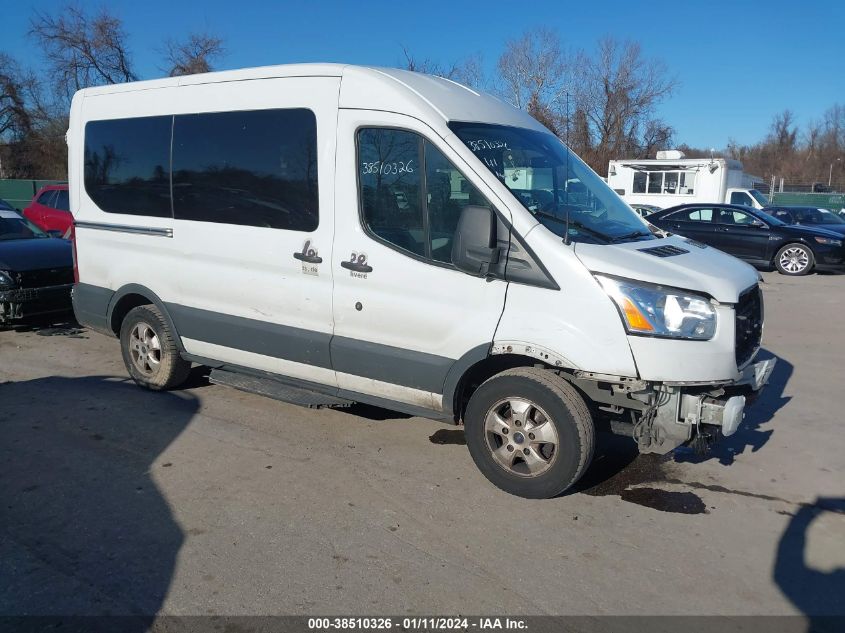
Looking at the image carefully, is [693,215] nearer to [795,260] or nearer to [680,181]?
[795,260]

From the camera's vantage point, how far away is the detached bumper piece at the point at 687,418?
3953mm

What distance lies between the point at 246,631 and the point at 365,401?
2.08 metres

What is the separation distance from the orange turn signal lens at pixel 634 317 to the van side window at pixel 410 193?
1.03 m

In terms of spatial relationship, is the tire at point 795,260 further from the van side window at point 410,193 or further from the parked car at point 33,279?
the parked car at point 33,279

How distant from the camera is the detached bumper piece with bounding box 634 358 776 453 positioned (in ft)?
13.0

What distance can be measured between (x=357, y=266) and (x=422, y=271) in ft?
1.67

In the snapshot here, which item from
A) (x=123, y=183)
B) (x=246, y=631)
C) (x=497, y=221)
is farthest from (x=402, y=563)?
(x=123, y=183)

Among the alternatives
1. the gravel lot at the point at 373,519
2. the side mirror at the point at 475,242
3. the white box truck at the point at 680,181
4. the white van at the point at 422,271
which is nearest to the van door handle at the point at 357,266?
the white van at the point at 422,271

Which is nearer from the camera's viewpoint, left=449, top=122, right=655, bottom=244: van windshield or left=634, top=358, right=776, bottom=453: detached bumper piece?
left=634, top=358, right=776, bottom=453: detached bumper piece

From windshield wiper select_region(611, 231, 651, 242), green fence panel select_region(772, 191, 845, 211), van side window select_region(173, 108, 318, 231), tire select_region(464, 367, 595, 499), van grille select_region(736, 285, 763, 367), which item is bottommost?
tire select_region(464, 367, 595, 499)

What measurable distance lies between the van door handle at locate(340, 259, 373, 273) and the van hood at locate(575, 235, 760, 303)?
4.56 feet

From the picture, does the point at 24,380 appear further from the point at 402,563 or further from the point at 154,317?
the point at 402,563

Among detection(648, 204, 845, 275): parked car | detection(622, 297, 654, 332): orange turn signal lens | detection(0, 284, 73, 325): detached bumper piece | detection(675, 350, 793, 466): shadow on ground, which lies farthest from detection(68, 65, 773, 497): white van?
detection(648, 204, 845, 275): parked car

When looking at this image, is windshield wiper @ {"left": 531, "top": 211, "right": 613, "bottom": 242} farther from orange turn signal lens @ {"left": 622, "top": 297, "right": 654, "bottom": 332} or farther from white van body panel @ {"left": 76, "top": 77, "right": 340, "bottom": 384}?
white van body panel @ {"left": 76, "top": 77, "right": 340, "bottom": 384}
